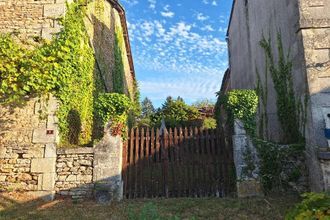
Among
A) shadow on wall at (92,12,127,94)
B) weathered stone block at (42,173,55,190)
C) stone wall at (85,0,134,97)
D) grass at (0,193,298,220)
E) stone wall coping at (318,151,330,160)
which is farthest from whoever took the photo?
shadow on wall at (92,12,127,94)

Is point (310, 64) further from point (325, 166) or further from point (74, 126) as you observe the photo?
point (74, 126)

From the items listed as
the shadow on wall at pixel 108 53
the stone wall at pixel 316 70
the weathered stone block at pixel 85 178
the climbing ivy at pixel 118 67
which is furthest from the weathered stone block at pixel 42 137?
the climbing ivy at pixel 118 67

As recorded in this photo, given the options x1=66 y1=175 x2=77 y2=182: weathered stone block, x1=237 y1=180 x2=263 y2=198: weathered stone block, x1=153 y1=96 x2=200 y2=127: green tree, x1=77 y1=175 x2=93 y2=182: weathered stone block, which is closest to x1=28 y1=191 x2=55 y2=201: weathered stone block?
x1=66 y1=175 x2=77 y2=182: weathered stone block

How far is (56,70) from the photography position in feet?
25.7

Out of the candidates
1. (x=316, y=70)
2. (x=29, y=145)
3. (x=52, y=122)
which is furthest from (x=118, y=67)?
(x=316, y=70)

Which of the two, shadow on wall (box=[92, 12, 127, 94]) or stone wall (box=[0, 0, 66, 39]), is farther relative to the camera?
shadow on wall (box=[92, 12, 127, 94])

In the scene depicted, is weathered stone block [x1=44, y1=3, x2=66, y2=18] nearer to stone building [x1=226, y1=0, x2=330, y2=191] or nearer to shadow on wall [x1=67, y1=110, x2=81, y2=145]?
shadow on wall [x1=67, y1=110, x2=81, y2=145]

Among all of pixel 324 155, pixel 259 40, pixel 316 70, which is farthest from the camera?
pixel 259 40

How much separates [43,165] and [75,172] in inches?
31.4

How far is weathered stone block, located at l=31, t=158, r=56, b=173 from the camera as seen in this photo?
740 centimetres

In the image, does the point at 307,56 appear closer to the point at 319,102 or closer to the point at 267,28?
the point at 319,102

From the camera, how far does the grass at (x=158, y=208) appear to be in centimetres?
596

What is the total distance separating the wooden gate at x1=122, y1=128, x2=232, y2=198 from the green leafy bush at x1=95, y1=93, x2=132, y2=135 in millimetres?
642

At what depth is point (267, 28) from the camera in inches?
393
